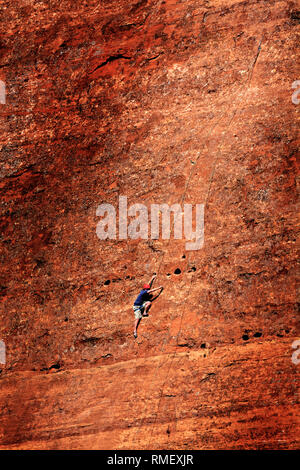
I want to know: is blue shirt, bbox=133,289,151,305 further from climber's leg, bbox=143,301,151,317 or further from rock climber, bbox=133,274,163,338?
climber's leg, bbox=143,301,151,317

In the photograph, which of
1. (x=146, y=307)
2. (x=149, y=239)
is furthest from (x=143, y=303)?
(x=149, y=239)

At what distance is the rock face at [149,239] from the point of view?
48.2ft

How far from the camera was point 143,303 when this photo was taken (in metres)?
15.9

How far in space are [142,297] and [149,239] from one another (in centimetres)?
158

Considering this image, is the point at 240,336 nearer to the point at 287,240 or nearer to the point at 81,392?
the point at 287,240

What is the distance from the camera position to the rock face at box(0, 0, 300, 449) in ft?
48.2

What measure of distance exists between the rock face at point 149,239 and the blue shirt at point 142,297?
1.11ft

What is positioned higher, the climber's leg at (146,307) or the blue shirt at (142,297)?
the blue shirt at (142,297)

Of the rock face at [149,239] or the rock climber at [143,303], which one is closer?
the rock face at [149,239]

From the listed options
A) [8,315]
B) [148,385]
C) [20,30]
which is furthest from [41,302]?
[20,30]

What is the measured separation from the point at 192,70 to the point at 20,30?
19.7 feet

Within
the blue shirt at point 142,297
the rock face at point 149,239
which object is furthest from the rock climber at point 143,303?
the rock face at point 149,239

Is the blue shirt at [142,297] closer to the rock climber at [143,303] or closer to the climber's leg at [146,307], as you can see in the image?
the rock climber at [143,303]

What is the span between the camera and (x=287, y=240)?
14.9 metres
